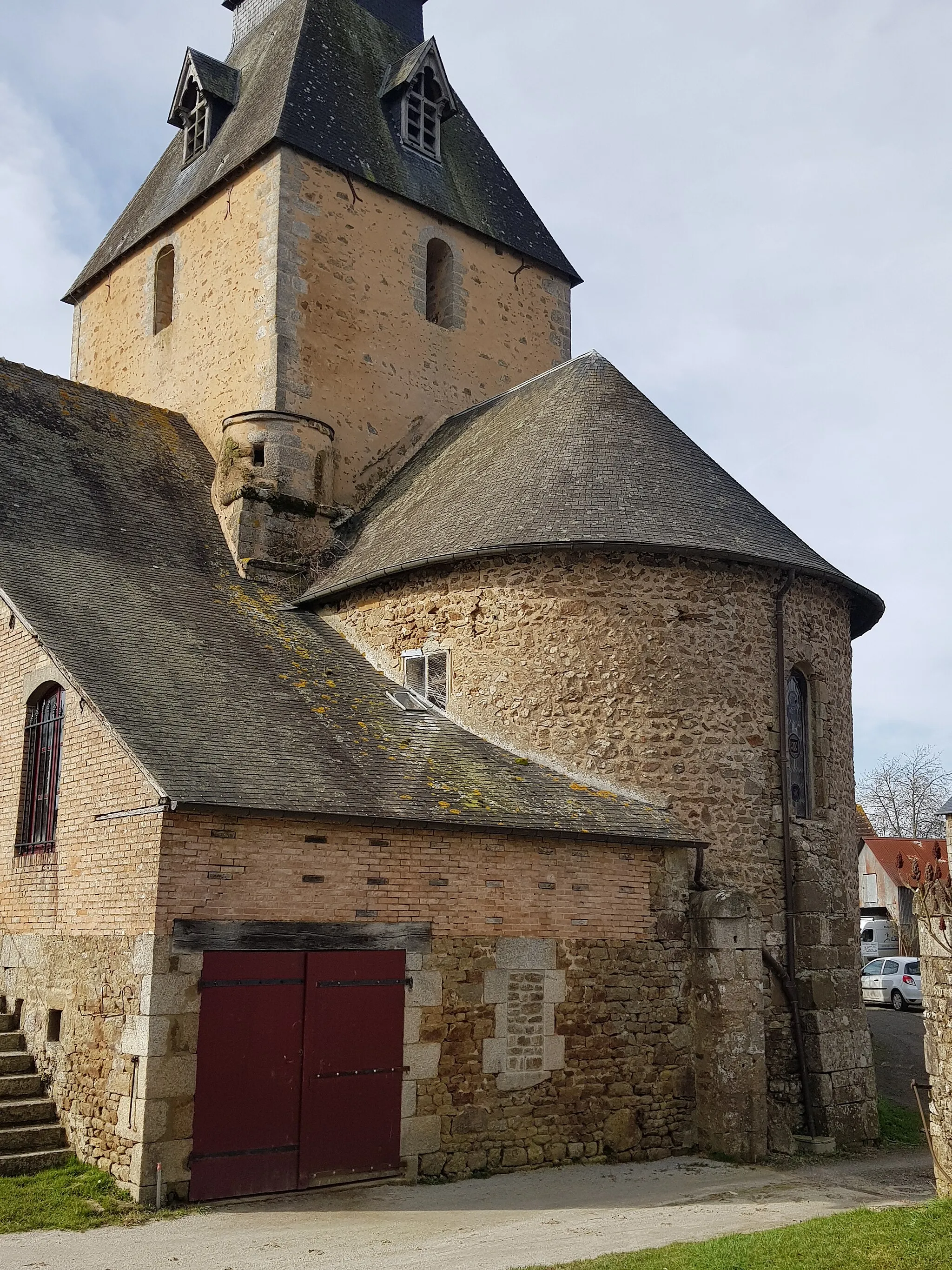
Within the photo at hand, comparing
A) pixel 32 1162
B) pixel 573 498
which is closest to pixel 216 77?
pixel 573 498

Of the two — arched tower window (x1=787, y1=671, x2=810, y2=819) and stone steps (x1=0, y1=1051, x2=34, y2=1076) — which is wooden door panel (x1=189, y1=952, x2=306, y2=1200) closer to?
stone steps (x1=0, y1=1051, x2=34, y2=1076)

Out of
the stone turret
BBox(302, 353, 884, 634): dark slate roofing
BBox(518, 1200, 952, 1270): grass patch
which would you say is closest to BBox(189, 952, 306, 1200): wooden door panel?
BBox(518, 1200, 952, 1270): grass patch

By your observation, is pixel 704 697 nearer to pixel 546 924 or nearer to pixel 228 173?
pixel 546 924

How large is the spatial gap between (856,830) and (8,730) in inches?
359

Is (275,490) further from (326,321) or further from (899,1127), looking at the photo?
(899,1127)

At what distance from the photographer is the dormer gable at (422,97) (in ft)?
61.2

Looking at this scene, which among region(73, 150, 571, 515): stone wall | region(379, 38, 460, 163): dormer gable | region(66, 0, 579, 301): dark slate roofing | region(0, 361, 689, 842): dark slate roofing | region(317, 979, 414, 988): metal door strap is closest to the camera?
region(317, 979, 414, 988): metal door strap

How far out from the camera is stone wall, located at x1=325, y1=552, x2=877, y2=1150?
11.9 meters

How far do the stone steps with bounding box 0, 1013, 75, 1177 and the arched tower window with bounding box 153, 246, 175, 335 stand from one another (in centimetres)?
1190

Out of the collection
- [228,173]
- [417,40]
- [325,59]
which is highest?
[417,40]

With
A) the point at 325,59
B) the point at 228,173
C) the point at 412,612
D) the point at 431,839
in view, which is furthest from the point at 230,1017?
the point at 325,59

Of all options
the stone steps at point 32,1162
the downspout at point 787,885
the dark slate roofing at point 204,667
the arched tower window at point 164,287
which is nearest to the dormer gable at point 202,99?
the arched tower window at point 164,287

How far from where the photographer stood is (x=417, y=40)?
20.7m

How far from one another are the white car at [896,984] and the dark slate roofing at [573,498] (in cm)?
1159
